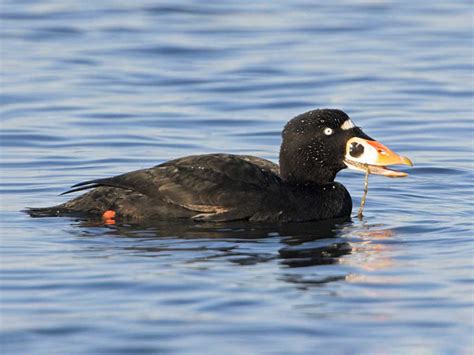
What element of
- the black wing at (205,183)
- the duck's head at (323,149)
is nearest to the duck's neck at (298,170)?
the duck's head at (323,149)

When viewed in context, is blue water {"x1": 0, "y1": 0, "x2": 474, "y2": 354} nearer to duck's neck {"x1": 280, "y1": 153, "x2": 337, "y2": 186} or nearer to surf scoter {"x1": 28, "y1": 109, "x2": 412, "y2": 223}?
surf scoter {"x1": 28, "y1": 109, "x2": 412, "y2": 223}

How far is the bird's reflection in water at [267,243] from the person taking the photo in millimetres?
9930

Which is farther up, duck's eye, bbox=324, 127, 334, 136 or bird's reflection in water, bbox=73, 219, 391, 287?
duck's eye, bbox=324, 127, 334, 136

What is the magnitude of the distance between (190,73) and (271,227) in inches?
349

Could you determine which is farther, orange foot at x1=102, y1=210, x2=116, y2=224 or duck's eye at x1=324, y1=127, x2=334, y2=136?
duck's eye at x1=324, y1=127, x2=334, y2=136

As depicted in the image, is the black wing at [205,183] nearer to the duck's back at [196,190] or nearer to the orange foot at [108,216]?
the duck's back at [196,190]

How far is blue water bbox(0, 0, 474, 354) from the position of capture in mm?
8289

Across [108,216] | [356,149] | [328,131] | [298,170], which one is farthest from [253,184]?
[108,216]

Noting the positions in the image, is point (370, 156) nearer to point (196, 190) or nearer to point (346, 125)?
point (346, 125)

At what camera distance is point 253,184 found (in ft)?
36.7

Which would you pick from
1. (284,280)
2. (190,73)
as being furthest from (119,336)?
(190,73)

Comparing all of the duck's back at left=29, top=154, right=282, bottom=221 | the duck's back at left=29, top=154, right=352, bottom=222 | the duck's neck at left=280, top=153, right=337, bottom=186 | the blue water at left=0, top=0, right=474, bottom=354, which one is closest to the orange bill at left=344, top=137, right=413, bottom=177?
the duck's neck at left=280, top=153, right=337, bottom=186

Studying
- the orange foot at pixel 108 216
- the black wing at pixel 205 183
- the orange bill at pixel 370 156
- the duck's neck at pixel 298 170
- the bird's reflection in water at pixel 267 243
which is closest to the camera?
the bird's reflection in water at pixel 267 243

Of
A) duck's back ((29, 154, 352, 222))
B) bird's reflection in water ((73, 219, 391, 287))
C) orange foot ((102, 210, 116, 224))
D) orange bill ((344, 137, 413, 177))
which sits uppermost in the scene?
orange bill ((344, 137, 413, 177))
